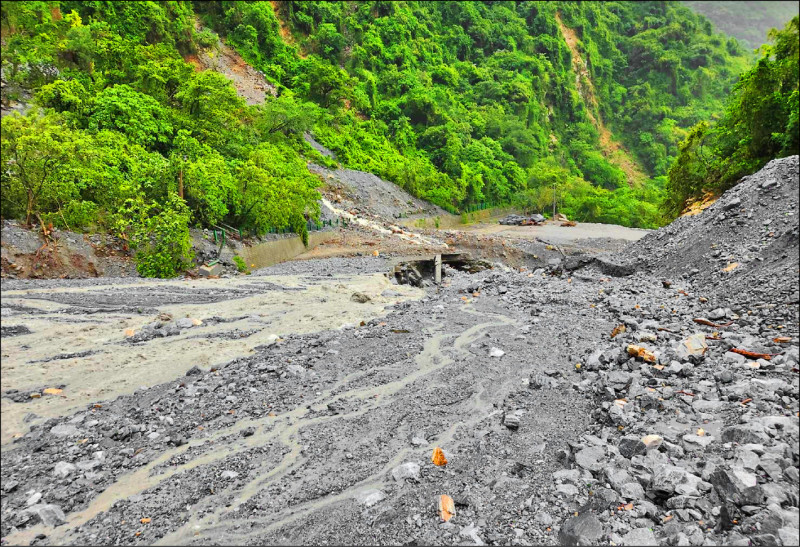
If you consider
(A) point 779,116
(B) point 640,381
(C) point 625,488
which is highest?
(A) point 779,116

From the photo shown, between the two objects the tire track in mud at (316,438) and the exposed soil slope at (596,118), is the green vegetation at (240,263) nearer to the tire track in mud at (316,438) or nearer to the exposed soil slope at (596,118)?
the tire track in mud at (316,438)

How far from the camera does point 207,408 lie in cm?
529

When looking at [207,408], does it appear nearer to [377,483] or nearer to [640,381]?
[377,483]

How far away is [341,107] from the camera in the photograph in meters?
47.1

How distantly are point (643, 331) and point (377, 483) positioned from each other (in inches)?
200

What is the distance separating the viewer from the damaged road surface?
304cm

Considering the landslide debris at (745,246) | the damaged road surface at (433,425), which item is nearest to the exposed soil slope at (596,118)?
the landslide debris at (745,246)

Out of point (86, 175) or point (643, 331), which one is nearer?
point (643, 331)

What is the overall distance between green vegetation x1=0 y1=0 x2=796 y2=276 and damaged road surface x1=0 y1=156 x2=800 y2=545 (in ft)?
7.81

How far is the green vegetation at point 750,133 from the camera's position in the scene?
7.89 m

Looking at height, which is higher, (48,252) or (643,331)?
(48,252)

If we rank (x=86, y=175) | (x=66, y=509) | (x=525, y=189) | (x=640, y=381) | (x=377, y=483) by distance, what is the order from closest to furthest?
(x=66, y=509), (x=377, y=483), (x=640, y=381), (x=86, y=175), (x=525, y=189)

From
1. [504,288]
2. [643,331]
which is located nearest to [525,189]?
[504,288]

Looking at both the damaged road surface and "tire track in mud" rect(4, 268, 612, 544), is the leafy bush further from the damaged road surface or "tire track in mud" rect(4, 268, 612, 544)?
"tire track in mud" rect(4, 268, 612, 544)
